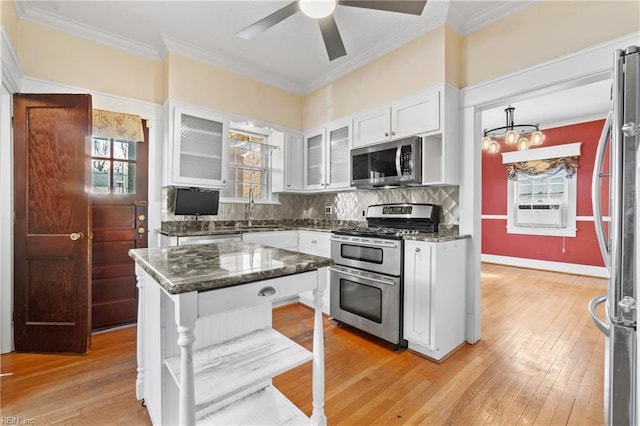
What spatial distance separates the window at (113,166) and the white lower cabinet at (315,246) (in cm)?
189

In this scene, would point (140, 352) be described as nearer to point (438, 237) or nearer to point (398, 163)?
point (438, 237)

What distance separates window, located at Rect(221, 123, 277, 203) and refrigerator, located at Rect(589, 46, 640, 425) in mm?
3342

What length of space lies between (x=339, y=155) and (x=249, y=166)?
122 cm

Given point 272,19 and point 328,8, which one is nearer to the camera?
point 328,8

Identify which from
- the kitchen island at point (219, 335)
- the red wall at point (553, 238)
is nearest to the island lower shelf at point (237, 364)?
the kitchen island at point (219, 335)

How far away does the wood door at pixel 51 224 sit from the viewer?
238cm

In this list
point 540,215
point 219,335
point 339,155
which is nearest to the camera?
point 219,335

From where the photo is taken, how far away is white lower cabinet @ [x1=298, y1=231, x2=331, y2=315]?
3.19 m

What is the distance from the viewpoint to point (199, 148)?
324 centimetres

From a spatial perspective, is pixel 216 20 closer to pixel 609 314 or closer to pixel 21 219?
pixel 21 219

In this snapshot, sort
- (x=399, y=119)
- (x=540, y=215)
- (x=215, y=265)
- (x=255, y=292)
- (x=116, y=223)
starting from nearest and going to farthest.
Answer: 1. (x=255, y=292)
2. (x=215, y=265)
3. (x=399, y=119)
4. (x=116, y=223)
5. (x=540, y=215)

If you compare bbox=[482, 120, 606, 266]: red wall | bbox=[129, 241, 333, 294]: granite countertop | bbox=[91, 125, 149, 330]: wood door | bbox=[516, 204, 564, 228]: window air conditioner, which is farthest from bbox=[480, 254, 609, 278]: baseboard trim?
bbox=[91, 125, 149, 330]: wood door

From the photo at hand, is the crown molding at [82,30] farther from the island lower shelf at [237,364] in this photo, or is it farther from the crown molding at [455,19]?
the island lower shelf at [237,364]

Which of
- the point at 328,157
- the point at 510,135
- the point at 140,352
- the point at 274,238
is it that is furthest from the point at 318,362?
the point at 510,135
